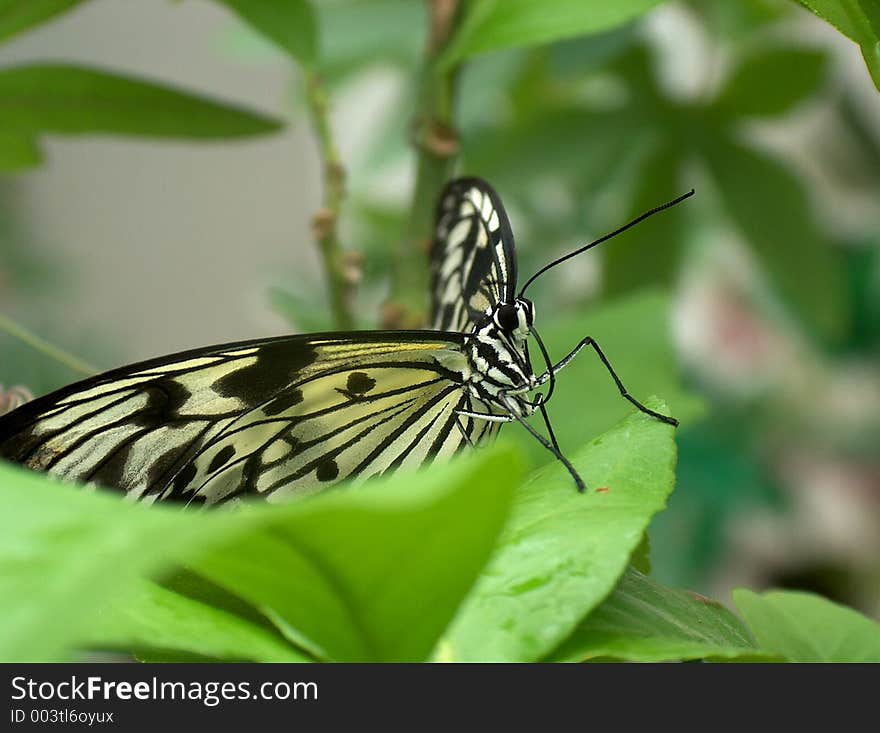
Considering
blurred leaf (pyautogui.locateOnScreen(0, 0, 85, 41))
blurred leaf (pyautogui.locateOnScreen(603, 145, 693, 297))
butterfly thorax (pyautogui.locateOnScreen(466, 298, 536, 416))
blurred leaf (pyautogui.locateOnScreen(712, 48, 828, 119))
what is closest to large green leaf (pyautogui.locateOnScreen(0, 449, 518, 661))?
butterfly thorax (pyautogui.locateOnScreen(466, 298, 536, 416))

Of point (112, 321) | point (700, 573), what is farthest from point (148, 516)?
point (112, 321)

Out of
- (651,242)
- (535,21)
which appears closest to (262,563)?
(535,21)

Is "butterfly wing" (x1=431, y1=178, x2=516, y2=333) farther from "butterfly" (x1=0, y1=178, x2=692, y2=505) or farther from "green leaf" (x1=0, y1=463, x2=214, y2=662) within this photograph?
"green leaf" (x1=0, y1=463, x2=214, y2=662)

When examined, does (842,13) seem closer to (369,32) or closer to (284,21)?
(284,21)

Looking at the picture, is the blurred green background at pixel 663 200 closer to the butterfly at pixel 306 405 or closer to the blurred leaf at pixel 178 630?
the butterfly at pixel 306 405

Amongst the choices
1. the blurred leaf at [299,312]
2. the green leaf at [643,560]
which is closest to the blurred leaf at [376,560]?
the green leaf at [643,560]

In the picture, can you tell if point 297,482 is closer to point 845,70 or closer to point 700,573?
point 700,573
